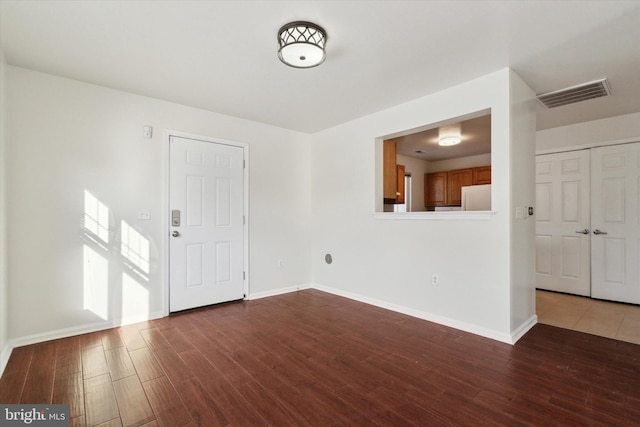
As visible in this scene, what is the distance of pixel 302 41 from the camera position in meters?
2.10

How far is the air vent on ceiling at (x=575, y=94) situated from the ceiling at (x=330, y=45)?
0.11m

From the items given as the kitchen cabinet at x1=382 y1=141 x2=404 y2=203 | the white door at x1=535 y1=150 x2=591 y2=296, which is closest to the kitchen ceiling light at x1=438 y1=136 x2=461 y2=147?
the kitchen cabinet at x1=382 y1=141 x2=404 y2=203

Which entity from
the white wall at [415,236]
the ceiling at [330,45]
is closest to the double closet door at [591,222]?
the ceiling at [330,45]

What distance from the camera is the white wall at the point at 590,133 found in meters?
3.90

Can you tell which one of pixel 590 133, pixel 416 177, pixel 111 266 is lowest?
pixel 111 266

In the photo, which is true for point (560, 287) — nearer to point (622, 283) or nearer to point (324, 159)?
point (622, 283)

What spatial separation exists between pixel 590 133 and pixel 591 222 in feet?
4.29

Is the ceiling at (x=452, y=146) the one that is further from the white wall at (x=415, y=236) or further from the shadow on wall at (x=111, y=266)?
the shadow on wall at (x=111, y=266)

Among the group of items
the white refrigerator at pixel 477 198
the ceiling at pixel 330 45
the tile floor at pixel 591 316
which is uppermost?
the ceiling at pixel 330 45

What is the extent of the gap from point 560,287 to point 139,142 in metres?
6.31

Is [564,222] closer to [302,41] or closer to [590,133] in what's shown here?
[590,133]

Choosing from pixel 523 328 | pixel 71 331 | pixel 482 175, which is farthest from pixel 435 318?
pixel 482 175

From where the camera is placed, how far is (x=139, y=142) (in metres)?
3.30

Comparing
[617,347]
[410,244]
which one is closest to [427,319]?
[410,244]
